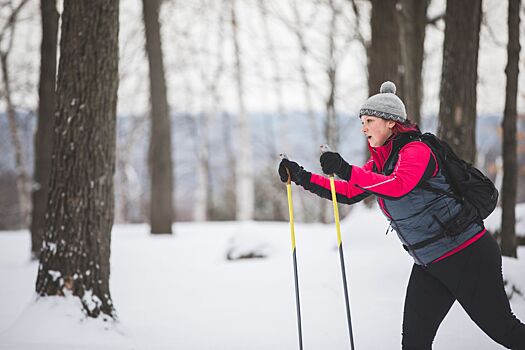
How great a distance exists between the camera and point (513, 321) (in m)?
2.61

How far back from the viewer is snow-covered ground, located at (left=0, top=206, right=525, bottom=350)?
4004 millimetres

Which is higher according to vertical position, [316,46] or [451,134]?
[316,46]

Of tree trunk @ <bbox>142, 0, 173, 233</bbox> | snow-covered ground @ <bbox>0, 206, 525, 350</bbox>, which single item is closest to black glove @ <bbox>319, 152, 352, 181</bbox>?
snow-covered ground @ <bbox>0, 206, 525, 350</bbox>

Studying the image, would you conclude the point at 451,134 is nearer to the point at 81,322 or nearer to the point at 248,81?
the point at 81,322

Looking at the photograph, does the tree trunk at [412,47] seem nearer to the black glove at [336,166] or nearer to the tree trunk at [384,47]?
the tree trunk at [384,47]

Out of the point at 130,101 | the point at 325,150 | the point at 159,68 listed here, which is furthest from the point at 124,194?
the point at 325,150

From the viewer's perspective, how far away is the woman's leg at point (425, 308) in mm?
2791

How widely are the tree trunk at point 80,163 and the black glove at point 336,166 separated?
88.0 inches

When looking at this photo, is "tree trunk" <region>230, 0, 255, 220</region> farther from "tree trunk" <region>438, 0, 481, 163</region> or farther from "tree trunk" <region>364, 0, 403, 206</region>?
"tree trunk" <region>438, 0, 481, 163</region>

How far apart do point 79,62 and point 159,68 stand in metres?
7.02

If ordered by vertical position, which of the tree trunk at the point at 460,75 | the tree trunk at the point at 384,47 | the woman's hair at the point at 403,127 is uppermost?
the tree trunk at the point at 384,47

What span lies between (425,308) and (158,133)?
917 cm

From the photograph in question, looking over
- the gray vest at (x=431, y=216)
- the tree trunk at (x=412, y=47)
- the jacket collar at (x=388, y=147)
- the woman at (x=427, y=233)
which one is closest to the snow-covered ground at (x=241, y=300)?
the woman at (x=427, y=233)

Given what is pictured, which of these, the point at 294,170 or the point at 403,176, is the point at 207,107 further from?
the point at 403,176
